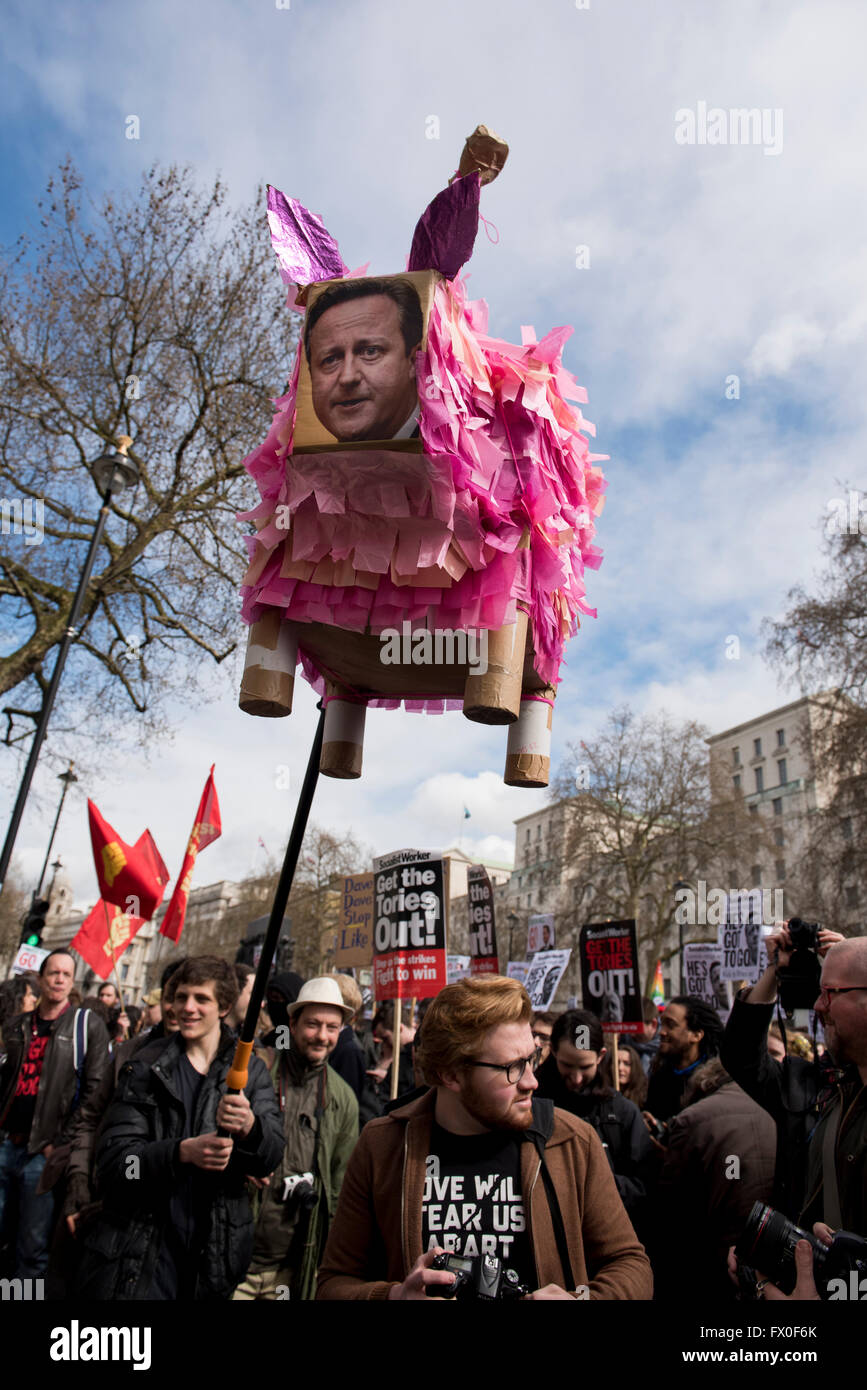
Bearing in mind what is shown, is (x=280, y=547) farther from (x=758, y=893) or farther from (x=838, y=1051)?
(x=758, y=893)

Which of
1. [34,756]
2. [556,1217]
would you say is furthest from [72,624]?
[556,1217]

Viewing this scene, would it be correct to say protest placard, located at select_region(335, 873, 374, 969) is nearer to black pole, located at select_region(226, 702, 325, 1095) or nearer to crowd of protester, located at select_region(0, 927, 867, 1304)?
crowd of protester, located at select_region(0, 927, 867, 1304)

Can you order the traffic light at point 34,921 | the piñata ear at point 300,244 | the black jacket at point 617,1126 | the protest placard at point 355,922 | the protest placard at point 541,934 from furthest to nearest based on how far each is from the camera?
1. the protest placard at point 541,934
2. the traffic light at point 34,921
3. the protest placard at point 355,922
4. the black jacket at point 617,1126
5. the piñata ear at point 300,244

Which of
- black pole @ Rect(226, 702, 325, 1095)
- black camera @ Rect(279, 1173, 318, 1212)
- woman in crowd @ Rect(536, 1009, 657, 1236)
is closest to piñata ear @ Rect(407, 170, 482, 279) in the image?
black pole @ Rect(226, 702, 325, 1095)

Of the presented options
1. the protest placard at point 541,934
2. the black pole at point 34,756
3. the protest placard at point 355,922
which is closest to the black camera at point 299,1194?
the black pole at point 34,756

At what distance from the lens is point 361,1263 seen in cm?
206

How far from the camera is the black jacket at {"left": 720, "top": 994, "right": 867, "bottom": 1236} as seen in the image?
2.07 m

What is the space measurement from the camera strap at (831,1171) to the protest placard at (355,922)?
6.79 meters

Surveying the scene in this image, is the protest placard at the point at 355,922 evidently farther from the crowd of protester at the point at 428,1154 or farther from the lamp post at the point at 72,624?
the crowd of protester at the point at 428,1154

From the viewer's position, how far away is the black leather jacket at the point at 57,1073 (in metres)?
4.44

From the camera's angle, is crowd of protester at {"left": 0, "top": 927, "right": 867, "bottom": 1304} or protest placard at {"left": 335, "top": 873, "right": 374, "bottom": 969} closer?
crowd of protester at {"left": 0, "top": 927, "right": 867, "bottom": 1304}

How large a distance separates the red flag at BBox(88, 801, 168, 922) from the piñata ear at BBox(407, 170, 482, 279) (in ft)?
21.9

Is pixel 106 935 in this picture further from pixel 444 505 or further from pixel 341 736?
pixel 444 505
